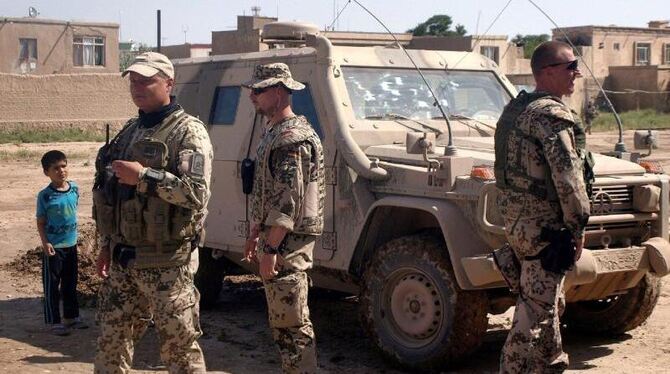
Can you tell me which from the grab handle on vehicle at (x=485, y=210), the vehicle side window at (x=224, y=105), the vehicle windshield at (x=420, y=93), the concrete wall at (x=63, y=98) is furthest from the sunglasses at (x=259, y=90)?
the concrete wall at (x=63, y=98)

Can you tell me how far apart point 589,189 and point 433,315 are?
1.50 m

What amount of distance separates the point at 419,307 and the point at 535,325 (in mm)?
1461

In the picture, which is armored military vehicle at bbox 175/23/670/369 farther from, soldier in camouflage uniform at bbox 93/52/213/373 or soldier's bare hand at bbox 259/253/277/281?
soldier in camouflage uniform at bbox 93/52/213/373

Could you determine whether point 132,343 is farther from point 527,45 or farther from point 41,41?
point 527,45

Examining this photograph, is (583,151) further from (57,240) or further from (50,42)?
(50,42)

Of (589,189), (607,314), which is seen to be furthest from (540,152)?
(607,314)

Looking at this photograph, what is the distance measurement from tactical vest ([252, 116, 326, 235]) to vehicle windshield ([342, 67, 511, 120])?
2.01 m

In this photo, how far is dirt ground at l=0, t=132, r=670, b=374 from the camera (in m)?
6.60

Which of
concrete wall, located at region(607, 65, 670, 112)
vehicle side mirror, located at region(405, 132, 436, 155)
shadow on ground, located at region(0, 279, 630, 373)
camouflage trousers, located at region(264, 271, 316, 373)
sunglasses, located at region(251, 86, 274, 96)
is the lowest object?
shadow on ground, located at region(0, 279, 630, 373)

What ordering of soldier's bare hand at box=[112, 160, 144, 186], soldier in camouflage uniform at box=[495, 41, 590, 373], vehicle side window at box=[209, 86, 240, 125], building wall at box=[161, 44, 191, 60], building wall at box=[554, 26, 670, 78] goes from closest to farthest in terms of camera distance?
soldier's bare hand at box=[112, 160, 144, 186] → soldier in camouflage uniform at box=[495, 41, 590, 373] → vehicle side window at box=[209, 86, 240, 125] → building wall at box=[161, 44, 191, 60] → building wall at box=[554, 26, 670, 78]

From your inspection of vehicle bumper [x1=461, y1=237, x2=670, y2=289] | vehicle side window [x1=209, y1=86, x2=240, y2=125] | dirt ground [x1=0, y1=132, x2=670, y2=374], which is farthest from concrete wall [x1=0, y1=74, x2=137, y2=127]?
vehicle bumper [x1=461, y1=237, x2=670, y2=289]

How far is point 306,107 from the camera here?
23.5 feet

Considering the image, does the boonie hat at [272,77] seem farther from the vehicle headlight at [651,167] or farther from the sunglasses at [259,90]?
the vehicle headlight at [651,167]

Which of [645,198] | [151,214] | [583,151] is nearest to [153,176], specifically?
[151,214]
